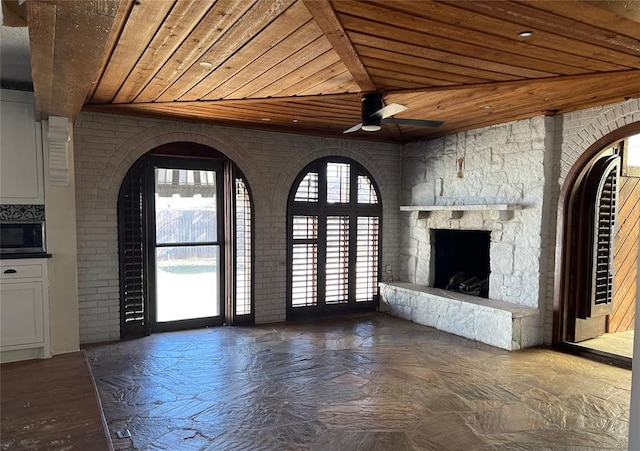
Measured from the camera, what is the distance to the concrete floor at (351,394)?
2.89 meters

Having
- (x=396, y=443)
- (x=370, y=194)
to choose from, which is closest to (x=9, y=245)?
(x=396, y=443)

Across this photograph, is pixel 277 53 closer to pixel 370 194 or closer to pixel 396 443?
pixel 396 443

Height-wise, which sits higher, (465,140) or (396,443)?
(465,140)

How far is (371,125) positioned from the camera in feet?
11.5

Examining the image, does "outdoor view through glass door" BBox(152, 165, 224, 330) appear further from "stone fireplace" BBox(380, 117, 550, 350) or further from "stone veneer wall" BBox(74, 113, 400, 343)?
"stone fireplace" BBox(380, 117, 550, 350)

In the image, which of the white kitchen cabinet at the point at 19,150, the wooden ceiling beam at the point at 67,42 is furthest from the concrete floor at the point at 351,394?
the wooden ceiling beam at the point at 67,42

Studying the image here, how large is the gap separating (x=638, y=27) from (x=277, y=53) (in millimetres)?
2105

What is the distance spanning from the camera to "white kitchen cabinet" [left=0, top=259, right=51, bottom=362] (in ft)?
12.6

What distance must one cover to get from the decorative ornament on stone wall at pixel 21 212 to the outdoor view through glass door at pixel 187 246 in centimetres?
121

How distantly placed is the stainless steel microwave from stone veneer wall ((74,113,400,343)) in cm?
52

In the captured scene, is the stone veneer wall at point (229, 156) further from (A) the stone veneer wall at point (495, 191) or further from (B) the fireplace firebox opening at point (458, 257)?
(B) the fireplace firebox opening at point (458, 257)

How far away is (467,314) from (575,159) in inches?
81.3

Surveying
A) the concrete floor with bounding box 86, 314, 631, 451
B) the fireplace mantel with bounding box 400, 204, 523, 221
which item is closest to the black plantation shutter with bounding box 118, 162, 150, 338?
the concrete floor with bounding box 86, 314, 631, 451

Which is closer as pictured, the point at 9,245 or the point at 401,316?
the point at 9,245
